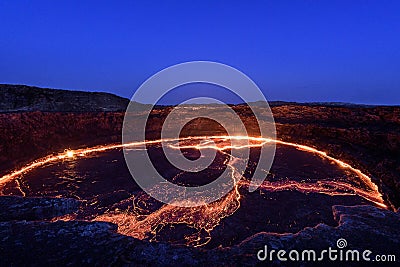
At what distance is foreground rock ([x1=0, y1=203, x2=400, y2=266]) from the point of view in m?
2.35

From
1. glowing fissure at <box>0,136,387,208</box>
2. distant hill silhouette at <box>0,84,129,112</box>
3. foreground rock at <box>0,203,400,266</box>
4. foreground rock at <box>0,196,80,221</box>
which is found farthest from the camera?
distant hill silhouette at <box>0,84,129,112</box>

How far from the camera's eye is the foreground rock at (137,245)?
2.35m

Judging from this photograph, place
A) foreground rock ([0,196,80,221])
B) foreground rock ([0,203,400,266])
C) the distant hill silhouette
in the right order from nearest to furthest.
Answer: foreground rock ([0,203,400,266]) < foreground rock ([0,196,80,221]) < the distant hill silhouette

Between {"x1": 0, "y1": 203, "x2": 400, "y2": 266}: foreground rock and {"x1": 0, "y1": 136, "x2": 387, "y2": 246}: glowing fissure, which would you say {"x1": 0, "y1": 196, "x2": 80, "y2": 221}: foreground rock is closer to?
{"x1": 0, "y1": 136, "x2": 387, "y2": 246}: glowing fissure

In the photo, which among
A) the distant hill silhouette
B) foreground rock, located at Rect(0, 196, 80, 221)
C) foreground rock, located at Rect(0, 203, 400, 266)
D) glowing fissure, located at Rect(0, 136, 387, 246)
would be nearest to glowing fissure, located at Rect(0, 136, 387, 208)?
glowing fissure, located at Rect(0, 136, 387, 246)

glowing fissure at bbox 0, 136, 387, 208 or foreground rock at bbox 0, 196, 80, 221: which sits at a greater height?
glowing fissure at bbox 0, 136, 387, 208

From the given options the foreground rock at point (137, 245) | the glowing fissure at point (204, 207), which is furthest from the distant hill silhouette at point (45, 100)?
the foreground rock at point (137, 245)

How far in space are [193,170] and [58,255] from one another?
3.88 metres

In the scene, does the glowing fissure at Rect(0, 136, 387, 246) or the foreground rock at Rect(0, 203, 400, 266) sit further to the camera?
the glowing fissure at Rect(0, 136, 387, 246)

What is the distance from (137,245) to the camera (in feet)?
8.55

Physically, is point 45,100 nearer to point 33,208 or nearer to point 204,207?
point 33,208

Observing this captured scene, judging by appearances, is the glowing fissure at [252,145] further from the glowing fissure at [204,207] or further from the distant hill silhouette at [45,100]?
the distant hill silhouette at [45,100]

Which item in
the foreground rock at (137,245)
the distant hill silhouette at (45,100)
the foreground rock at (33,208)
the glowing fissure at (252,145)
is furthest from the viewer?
the distant hill silhouette at (45,100)

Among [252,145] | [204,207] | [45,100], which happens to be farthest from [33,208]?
[45,100]
